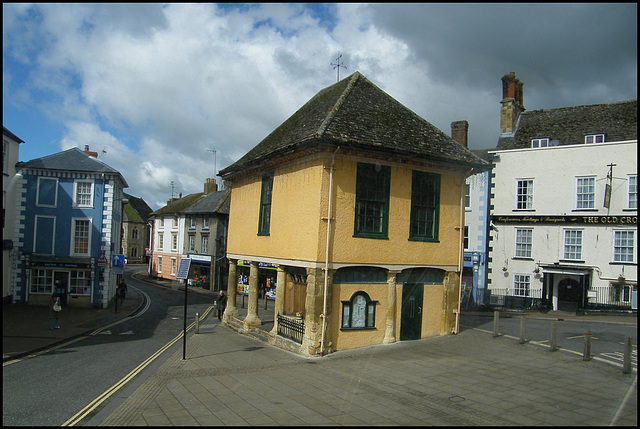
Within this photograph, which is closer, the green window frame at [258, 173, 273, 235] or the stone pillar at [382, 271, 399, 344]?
the stone pillar at [382, 271, 399, 344]

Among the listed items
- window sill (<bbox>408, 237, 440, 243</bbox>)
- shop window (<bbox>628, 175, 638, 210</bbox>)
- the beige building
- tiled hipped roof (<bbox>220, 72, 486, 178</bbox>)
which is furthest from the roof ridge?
the beige building

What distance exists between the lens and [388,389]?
10391 mm

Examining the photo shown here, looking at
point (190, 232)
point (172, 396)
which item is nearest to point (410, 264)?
point (172, 396)

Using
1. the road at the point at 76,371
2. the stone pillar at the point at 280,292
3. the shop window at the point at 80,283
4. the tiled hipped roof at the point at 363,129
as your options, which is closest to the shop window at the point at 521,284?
the tiled hipped roof at the point at 363,129

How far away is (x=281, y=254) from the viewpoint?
16953mm

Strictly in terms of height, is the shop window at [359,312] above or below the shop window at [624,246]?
below

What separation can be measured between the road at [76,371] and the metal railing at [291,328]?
374cm

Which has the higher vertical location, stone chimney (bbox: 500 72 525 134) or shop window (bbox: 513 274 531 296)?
stone chimney (bbox: 500 72 525 134)

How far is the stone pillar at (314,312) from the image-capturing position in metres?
14.5

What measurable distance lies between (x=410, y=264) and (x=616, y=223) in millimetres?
12962

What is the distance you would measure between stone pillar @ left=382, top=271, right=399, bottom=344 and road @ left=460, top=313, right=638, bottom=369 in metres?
4.13

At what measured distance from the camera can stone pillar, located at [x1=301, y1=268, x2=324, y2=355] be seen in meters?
14.5

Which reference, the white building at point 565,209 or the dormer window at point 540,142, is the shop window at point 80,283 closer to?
the white building at point 565,209

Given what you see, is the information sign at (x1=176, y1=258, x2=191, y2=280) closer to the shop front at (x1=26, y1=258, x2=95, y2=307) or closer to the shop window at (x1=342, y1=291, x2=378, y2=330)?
the shop window at (x1=342, y1=291, x2=378, y2=330)
